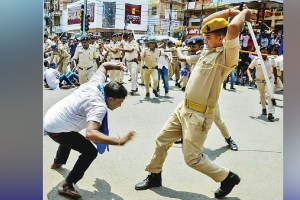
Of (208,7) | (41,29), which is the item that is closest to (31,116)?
(41,29)

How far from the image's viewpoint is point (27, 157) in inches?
64.6

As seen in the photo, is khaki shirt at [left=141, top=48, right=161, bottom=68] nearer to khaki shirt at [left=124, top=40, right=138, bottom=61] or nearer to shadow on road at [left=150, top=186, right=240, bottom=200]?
khaki shirt at [left=124, top=40, right=138, bottom=61]

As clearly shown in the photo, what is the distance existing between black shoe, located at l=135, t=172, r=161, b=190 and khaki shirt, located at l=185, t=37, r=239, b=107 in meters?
0.93

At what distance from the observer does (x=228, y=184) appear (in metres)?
3.32

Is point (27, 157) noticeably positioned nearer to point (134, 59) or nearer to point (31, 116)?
point (31, 116)

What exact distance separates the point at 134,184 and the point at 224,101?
6235mm

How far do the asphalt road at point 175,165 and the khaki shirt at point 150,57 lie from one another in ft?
7.38

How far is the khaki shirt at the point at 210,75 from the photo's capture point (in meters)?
3.01

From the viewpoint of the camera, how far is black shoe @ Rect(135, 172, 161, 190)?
11.6 feet

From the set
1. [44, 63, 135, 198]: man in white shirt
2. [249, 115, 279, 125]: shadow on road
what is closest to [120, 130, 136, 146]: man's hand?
[44, 63, 135, 198]: man in white shirt

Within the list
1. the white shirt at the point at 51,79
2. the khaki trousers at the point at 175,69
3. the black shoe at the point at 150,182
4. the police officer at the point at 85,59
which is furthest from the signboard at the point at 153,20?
the black shoe at the point at 150,182

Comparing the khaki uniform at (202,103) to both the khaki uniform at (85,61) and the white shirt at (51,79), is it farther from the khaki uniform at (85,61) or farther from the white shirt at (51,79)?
the white shirt at (51,79)

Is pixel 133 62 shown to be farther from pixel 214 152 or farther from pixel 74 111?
pixel 74 111

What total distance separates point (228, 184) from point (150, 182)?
775 millimetres
